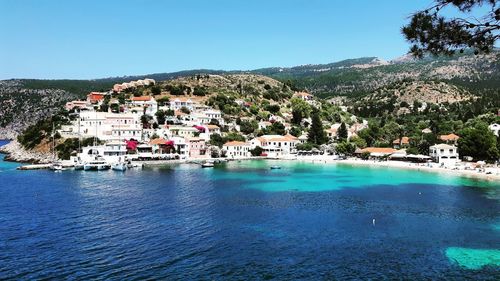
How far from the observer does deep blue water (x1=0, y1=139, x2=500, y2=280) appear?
70.8ft

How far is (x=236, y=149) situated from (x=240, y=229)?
60120mm

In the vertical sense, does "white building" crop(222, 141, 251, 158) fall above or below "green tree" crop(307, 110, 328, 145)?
below

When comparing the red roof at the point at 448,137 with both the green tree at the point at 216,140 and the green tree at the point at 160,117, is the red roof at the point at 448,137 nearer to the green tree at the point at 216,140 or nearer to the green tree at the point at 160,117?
the green tree at the point at 216,140

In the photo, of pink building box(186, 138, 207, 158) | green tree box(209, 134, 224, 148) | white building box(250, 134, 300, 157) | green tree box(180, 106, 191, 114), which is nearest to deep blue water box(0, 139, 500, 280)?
pink building box(186, 138, 207, 158)

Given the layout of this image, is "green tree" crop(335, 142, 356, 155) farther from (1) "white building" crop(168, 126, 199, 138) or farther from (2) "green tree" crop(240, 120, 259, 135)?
(1) "white building" crop(168, 126, 199, 138)

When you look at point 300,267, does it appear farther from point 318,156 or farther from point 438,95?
point 438,95

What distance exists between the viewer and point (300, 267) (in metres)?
21.9

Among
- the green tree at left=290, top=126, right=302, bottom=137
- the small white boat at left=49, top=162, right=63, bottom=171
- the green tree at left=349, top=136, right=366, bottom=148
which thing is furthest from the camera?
the green tree at left=290, top=126, right=302, bottom=137

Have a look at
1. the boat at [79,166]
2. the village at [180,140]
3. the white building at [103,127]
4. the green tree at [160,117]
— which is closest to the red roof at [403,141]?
the village at [180,140]

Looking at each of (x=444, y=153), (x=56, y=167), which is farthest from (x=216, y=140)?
(x=444, y=153)

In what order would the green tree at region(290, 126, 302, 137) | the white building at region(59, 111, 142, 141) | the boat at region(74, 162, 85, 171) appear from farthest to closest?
1. the green tree at region(290, 126, 302, 137)
2. the white building at region(59, 111, 142, 141)
3. the boat at region(74, 162, 85, 171)

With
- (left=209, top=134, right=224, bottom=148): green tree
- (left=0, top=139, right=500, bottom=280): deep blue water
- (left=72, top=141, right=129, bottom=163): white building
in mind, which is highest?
(left=209, top=134, right=224, bottom=148): green tree

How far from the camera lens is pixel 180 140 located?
274ft

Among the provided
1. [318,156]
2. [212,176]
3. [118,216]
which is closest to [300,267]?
[118,216]
